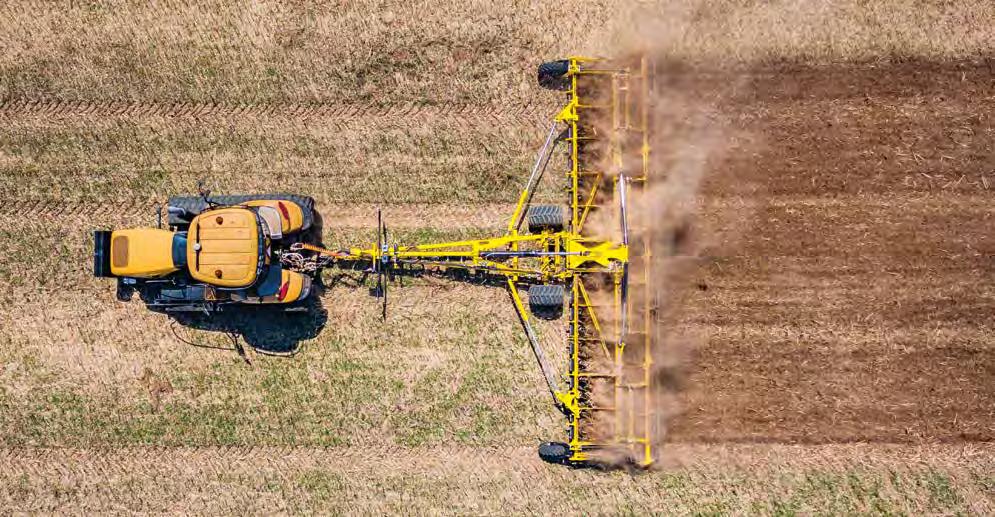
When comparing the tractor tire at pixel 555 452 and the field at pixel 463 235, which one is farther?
the field at pixel 463 235

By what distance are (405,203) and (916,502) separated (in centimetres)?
928

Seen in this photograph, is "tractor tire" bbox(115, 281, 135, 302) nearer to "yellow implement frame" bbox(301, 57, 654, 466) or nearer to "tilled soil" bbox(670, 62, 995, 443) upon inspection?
"yellow implement frame" bbox(301, 57, 654, 466)

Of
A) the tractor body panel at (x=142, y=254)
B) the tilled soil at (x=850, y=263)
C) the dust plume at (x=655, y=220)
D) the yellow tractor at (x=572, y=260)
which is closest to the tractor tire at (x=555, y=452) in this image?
the yellow tractor at (x=572, y=260)

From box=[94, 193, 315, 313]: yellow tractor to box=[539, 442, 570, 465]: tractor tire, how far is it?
4352 millimetres

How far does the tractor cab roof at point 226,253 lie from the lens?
9109mm

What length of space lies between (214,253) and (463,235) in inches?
145

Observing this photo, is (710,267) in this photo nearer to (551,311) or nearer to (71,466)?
(551,311)

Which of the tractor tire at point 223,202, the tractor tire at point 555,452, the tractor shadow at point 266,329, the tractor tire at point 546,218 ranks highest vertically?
the tractor tire at point 223,202

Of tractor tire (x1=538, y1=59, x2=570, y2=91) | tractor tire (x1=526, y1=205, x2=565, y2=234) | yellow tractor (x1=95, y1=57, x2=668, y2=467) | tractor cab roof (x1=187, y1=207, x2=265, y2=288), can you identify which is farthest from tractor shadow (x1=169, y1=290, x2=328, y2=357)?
tractor tire (x1=538, y1=59, x2=570, y2=91)

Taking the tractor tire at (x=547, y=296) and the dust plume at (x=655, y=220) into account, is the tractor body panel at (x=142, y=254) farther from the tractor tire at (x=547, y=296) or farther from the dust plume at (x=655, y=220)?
the dust plume at (x=655, y=220)

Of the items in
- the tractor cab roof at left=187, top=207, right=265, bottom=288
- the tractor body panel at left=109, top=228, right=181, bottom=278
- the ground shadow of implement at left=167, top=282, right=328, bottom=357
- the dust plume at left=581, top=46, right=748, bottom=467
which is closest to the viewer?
the tractor cab roof at left=187, top=207, right=265, bottom=288

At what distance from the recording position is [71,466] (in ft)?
33.8

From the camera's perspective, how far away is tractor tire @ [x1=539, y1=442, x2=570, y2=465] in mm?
9828

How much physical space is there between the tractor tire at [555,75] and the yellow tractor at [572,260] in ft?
0.07
